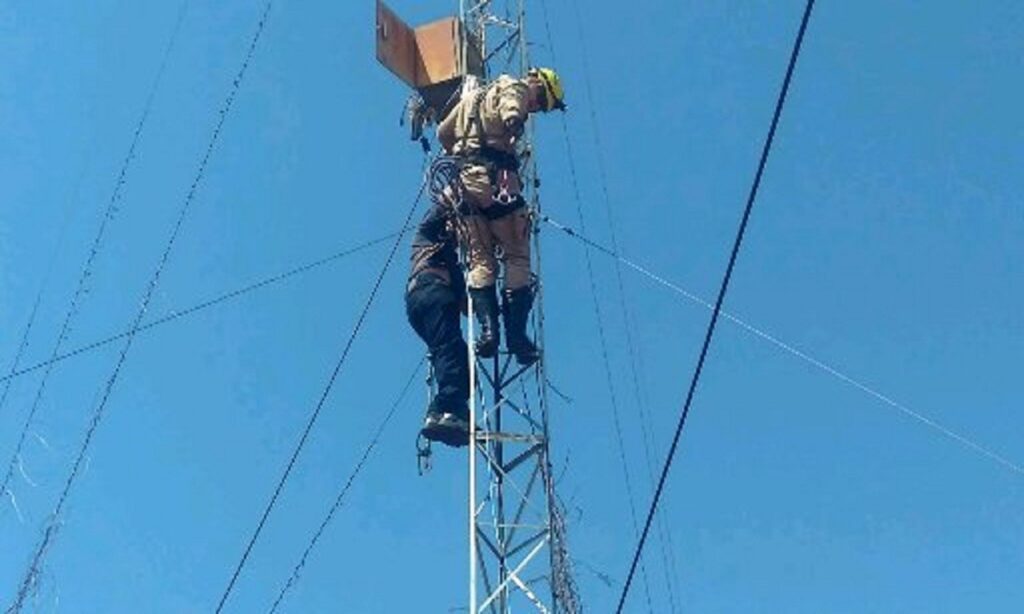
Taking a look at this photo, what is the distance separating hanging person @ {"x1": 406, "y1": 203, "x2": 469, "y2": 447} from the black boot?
162mm

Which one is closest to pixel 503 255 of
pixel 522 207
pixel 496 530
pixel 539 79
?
pixel 522 207

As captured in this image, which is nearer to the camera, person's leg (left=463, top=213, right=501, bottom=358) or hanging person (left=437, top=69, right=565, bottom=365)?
person's leg (left=463, top=213, right=501, bottom=358)

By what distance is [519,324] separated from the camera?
12.2 meters

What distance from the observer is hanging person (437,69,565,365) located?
12062 mm

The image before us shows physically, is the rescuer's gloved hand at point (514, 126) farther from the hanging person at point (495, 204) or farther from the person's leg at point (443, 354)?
the person's leg at point (443, 354)

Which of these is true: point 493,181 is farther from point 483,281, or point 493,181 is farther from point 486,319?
point 486,319

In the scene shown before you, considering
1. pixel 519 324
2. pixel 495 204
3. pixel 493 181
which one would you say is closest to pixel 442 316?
pixel 519 324

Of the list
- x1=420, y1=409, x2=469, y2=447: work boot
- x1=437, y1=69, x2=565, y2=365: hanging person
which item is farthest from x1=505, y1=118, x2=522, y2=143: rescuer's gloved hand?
x1=420, y1=409, x2=469, y2=447: work boot

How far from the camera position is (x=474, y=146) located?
12.5 m

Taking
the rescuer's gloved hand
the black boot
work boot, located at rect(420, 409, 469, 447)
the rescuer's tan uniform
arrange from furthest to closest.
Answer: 1. the rescuer's gloved hand
2. the rescuer's tan uniform
3. the black boot
4. work boot, located at rect(420, 409, 469, 447)

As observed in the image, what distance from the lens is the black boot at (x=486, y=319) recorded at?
39.0ft

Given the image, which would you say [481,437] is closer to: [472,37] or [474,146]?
[474,146]

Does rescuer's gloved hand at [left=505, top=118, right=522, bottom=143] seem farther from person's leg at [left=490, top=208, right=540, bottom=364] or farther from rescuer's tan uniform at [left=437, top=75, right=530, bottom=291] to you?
person's leg at [left=490, top=208, right=540, bottom=364]

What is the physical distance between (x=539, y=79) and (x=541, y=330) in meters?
2.30
